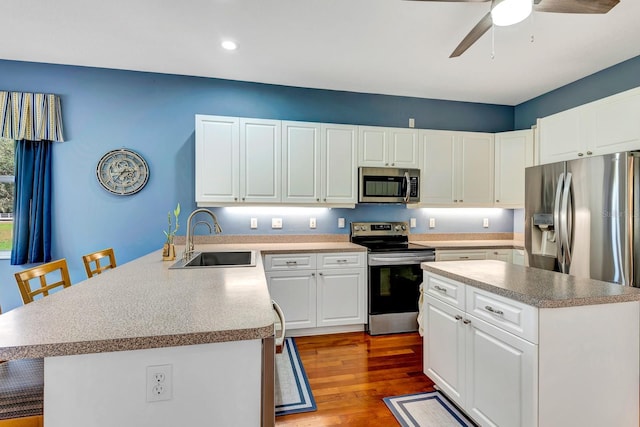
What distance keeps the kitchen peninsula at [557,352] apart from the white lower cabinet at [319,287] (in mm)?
1656

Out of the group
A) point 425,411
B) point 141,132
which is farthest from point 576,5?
point 141,132

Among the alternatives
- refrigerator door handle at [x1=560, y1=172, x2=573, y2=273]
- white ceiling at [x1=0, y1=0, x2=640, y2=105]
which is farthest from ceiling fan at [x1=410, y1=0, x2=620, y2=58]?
refrigerator door handle at [x1=560, y1=172, x2=573, y2=273]

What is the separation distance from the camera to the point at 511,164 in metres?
3.86

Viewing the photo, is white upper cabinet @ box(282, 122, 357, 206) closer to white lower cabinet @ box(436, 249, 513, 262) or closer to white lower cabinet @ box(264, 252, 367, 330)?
white lower cabinet @ box(264, 252, 367, 330)

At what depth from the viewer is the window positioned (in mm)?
3152

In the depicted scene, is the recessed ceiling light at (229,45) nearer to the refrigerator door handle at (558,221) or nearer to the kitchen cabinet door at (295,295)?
the kitchen cabinet door at (295,295)

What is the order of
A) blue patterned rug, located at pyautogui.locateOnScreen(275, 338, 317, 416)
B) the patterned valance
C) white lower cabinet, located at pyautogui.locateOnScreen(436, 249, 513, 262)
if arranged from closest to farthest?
blue patterned rug, located at pyautogui.locateOnScreen(275, 338, 317, 416), the patterned valance, white lower cabinet, located at pyautogui.locateOnScreen(436, 249, 513, 262)

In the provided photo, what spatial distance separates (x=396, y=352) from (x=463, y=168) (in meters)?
2.26

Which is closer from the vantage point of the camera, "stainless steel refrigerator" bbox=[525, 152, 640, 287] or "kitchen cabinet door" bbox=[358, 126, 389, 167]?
"stainless steel refrigerator" bbox=[525, 152, 640, 287]

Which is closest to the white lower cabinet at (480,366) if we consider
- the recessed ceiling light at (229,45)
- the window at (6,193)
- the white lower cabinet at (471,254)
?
the white lower cabinet at (471,254)

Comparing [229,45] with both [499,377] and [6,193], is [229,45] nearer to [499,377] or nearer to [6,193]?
[6,193]

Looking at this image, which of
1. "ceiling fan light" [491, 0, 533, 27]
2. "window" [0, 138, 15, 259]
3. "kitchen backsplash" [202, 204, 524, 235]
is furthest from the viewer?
"kitchen backsplash" [202, 204, 524, 235]

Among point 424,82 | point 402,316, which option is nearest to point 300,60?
point 424,82

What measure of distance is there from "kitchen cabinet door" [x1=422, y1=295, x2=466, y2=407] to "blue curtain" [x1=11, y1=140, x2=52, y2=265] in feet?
11.4
